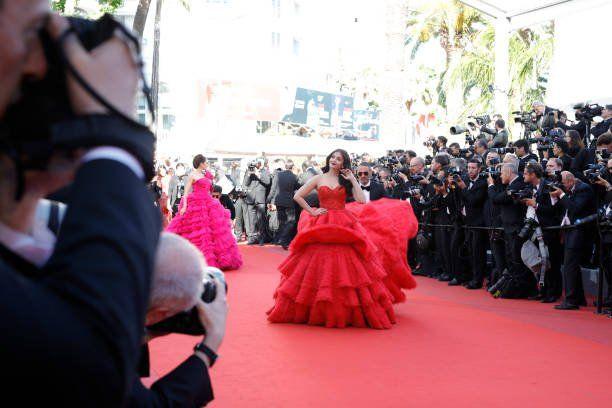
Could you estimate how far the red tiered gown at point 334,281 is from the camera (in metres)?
7.77

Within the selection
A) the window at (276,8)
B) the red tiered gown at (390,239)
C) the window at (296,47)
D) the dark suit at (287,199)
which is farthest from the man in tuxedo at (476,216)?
the window at (296,47)

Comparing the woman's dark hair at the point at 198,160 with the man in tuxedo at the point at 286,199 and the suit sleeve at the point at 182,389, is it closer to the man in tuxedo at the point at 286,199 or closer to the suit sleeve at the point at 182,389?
the man in tuxedo at the point at 286,199

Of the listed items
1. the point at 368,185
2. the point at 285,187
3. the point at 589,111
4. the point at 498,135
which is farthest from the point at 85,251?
the point at 285,187

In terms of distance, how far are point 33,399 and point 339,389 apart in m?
4.90

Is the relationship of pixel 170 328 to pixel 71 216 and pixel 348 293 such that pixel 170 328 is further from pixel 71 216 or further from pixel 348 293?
pixel 348 293

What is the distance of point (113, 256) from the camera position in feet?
2.55

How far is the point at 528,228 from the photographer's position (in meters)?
10.2

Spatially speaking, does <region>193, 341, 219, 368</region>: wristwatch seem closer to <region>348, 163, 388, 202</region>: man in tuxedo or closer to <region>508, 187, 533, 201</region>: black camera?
<region>508, 187, 533, 201</region>: black camera

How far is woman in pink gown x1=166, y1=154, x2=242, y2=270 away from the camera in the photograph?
12.6m

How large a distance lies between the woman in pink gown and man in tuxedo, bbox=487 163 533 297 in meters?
4.75

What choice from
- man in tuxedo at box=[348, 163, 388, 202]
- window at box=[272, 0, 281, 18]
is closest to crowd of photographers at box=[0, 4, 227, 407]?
man in tuxedo at box=[348, 163, 388, 202]

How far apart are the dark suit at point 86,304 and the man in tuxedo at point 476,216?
1121 centimetres

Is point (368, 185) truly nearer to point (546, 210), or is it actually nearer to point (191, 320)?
point (546, 210)

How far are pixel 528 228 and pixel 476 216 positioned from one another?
1.65 m
